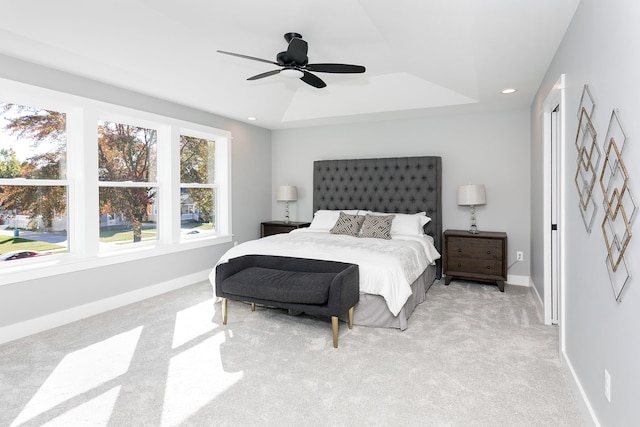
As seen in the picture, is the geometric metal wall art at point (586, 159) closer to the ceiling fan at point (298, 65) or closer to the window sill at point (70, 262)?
the ceiling fan at point (298, 65)

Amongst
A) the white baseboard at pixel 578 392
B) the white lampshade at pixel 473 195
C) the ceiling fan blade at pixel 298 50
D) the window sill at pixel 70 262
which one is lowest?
the white baseboard at pixel 578 392

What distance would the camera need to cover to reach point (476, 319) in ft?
11.1

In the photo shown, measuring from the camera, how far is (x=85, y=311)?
348 centimetres

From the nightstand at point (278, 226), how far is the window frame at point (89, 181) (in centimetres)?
119

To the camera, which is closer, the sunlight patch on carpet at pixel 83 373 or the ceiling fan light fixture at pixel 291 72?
the sunlight patch on carpet at pixel 83 373

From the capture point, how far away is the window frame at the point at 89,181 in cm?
313

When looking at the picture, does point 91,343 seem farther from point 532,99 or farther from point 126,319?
point 532,99

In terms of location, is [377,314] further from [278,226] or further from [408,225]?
[278,226]

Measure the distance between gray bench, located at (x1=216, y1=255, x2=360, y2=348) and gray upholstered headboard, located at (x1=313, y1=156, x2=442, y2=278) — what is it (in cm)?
206

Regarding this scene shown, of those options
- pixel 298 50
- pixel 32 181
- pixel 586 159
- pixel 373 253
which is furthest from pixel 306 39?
pixel 32 181

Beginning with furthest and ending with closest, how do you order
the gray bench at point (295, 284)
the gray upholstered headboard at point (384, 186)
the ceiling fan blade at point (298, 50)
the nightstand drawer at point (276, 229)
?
the nightstand drawer at point (276, 229)
the gray upholstered headboard at point (384, 186)
the gray bench at point (295, 284)
the ceiling fan blade at point (298, 50)

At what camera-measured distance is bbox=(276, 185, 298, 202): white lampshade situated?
5.73m

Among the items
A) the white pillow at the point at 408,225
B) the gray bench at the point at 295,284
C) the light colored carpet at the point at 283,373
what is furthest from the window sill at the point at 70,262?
the white pillow at the point at 408,225

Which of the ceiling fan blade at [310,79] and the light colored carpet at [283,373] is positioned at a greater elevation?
the ceiling fan blade at [310,79]
